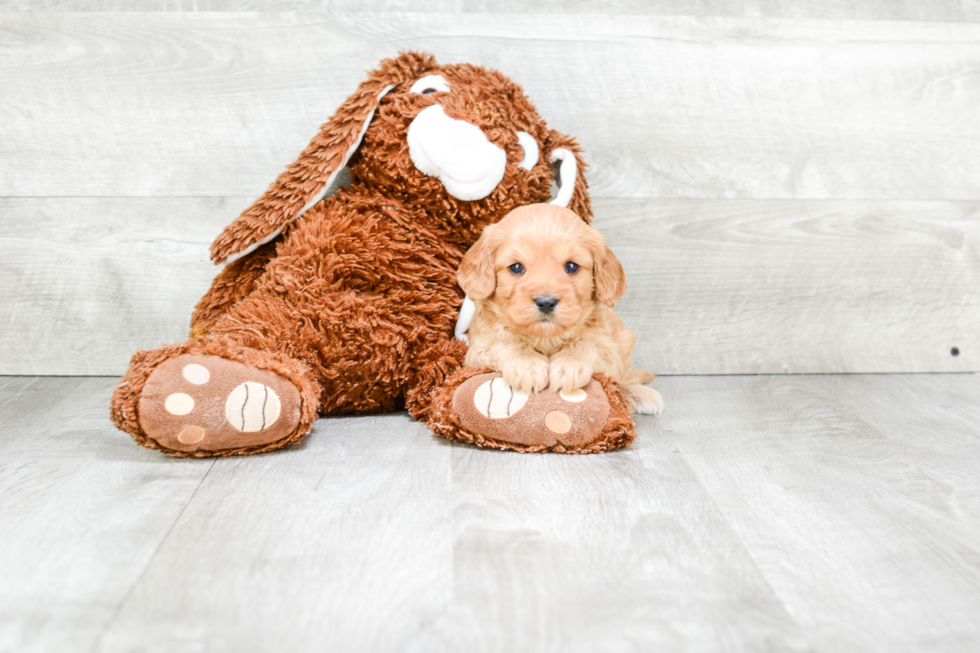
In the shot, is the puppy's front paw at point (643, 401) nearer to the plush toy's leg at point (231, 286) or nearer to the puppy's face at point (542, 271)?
the puppy's face at point (542, 271)

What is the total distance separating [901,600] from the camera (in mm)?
833

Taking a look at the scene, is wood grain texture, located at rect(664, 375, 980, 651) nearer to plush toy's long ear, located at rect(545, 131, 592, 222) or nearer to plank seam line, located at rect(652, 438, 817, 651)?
plank seam line, located at rect(652, 438, 817, 651)

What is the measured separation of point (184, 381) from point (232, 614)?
414 millimetres

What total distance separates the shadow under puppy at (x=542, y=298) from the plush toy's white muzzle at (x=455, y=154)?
0.10 m

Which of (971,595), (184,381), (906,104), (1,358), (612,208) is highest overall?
(906,104)

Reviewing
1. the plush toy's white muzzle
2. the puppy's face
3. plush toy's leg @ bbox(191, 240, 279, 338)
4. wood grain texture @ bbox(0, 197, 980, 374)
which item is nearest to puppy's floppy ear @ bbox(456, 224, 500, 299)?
the puppy's face

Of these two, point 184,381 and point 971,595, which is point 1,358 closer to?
point 184,381

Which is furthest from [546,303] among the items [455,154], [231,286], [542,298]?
[231,286]

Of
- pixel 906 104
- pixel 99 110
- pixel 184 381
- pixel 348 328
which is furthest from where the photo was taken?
pixel 906 104

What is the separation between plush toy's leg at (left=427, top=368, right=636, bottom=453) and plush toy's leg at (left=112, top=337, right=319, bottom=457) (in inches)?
9.3

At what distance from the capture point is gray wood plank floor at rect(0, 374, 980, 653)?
77 cm

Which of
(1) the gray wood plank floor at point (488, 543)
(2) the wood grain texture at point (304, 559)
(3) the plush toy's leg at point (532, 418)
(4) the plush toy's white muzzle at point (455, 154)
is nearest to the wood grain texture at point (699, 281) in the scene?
(1) the gray wood plank floor at point (488, 543)

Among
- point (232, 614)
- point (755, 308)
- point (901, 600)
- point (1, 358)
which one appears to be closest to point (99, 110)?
point (1, 358)

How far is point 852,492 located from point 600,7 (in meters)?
1.06
